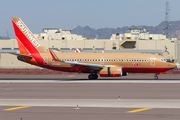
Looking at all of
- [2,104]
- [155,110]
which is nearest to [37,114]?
[2,104]

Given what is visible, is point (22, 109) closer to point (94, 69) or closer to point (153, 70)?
point (94, 69)

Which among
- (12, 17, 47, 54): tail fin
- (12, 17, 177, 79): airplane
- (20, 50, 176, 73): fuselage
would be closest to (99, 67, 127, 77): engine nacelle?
(12, 17, 177, 79): airplane

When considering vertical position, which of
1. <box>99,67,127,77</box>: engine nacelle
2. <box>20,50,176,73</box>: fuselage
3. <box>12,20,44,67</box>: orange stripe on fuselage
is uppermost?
<box>12,20,44,67</box>: orange stripe on fuselage

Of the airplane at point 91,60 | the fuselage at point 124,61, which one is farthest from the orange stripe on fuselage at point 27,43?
the fuselage at point 124,61

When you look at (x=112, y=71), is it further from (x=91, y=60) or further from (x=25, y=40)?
(x=25, y=40)

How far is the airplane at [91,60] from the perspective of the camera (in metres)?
43.5

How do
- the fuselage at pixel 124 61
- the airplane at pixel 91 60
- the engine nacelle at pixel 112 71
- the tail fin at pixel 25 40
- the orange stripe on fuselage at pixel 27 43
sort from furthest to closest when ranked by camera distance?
the tail fin at pixel 25 40
the orange stripe on fuselage at pixel 27 43
the fuselage at pixel 124 61
the airplane at pixel 91 60
the engine nacelle at pixel 112 71

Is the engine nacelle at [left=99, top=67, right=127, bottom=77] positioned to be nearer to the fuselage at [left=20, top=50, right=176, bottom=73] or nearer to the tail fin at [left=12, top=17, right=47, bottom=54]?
the fuselage at [left=20, top=50, right=176, bottom=73]

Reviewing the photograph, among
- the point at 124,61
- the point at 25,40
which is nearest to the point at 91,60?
the point at 124,61

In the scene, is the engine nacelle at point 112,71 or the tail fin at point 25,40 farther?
the tail fin at point 25,40

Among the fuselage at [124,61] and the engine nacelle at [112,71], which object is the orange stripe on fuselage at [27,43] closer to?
the fuselage at [124,61]

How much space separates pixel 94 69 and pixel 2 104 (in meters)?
23.8

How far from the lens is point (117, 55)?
4494 centimetres

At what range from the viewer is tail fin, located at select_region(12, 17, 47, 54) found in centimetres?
4612
